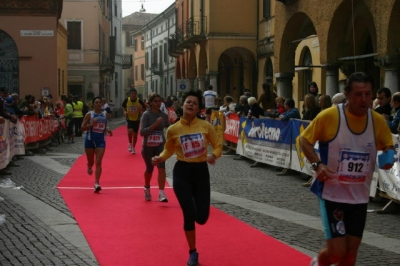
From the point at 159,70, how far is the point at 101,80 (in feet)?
79.1

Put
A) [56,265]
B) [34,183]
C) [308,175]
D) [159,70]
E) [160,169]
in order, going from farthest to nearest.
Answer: [159,70], [308,175], [34,183], [160,169], [56,265]

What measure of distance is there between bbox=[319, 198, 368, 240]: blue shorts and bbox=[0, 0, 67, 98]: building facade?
97.2 ft

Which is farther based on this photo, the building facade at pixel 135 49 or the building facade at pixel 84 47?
the building facade at pixel 135 49

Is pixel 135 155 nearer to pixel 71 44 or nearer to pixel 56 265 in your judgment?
pixel 56 265

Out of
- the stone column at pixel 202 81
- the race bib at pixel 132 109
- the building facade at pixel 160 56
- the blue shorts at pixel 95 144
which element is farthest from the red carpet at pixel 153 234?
the building facade at pixel 160 56

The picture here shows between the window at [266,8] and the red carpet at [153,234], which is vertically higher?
the window at [266,8]

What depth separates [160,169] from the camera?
1212cm

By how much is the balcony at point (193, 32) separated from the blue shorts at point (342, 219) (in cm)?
3628

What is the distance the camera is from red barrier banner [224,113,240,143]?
73.4ft

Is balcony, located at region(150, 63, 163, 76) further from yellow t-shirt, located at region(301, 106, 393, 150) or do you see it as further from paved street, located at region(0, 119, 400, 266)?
yellow t-shirt, located at region(301, 106, 393, 150)

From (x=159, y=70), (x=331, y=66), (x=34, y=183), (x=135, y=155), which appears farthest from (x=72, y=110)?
(x=159, y=70)

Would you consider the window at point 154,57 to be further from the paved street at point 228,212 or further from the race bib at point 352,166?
the race bib at point 352,166

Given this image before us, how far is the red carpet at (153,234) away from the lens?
789 cm

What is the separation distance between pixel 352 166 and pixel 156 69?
73580mm
